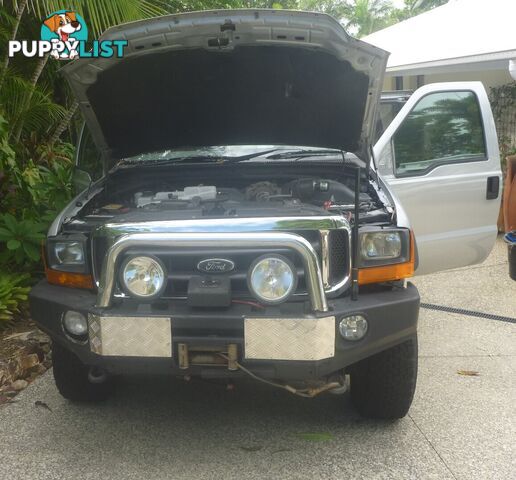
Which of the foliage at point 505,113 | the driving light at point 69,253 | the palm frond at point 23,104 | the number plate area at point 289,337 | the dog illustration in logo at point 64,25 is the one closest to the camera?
the number plate area at point 289,337

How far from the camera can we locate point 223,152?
436 centimetres

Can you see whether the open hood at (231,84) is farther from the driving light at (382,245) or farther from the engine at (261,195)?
the driving light at (382,245)

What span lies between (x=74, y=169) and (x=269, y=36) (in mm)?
1750

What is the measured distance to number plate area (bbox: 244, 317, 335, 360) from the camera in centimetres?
270

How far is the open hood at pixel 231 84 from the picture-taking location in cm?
329

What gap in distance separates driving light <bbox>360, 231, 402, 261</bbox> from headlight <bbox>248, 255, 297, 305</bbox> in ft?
1.54

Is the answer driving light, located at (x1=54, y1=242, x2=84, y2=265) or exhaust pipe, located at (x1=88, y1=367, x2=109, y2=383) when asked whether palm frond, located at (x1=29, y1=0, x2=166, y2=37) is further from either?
exhaust pipe, located at (x1=88, y1=367, x2=109, y2=383)

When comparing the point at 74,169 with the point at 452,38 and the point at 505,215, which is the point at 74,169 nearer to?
the point at 505,215

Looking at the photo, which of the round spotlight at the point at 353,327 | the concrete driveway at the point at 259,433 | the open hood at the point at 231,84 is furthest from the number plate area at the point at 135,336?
the open hood at the point at 231,84

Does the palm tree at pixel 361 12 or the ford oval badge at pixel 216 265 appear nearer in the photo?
the ford oval badge at pixel 216 265

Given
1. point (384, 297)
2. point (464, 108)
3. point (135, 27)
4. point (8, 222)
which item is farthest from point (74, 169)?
point (464, 108)

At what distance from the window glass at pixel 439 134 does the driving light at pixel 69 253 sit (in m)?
2.48

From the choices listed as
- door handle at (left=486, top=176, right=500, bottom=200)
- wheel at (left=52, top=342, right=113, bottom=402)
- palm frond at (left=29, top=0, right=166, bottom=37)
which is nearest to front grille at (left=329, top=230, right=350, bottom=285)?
wheel at (left=52, top=342, right=113, bottom=402)

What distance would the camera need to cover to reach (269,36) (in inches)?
132
